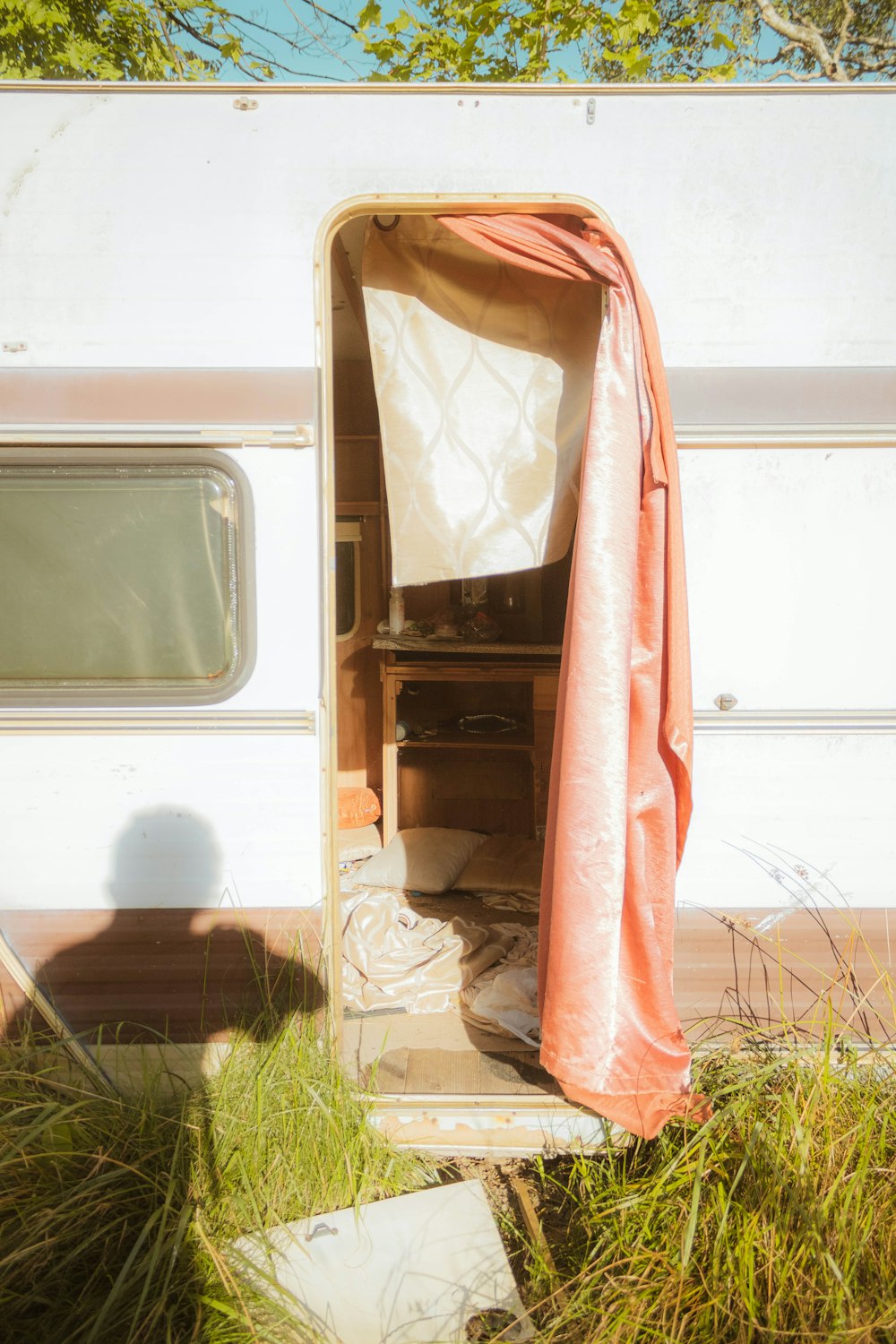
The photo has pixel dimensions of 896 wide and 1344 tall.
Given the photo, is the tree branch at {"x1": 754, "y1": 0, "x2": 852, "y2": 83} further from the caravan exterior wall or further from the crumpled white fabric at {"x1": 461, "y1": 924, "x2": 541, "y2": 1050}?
the crumpled white fabric at {"x1": 461, "y1": 924, "x2": 541, "y2": 1050}

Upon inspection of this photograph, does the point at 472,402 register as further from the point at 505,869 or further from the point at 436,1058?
the point at 505,869

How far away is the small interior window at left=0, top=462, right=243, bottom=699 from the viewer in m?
2.50

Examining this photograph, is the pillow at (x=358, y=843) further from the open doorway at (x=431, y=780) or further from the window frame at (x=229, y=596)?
the window frame at (x=229, y=596)

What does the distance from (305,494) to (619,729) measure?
1.15 meters

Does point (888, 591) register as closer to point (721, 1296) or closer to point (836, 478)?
point (836, 478)

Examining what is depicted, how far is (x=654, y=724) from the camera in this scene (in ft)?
8.11

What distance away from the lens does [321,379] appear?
2469 millimetres

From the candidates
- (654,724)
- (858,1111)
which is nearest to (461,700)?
(654,724)

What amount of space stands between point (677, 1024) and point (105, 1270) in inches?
63.8

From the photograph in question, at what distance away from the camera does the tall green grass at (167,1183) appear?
197 cm

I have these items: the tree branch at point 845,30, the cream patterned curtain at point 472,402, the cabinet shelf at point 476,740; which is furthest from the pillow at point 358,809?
the tree branch at point 845,30

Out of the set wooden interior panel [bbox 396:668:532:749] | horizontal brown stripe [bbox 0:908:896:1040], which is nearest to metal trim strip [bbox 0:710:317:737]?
horizontal brown stripe [bbox 0:908:896:1040]

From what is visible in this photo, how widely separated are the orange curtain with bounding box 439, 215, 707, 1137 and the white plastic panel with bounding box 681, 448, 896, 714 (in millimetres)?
168

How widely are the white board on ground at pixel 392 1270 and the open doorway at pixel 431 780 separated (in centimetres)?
46
